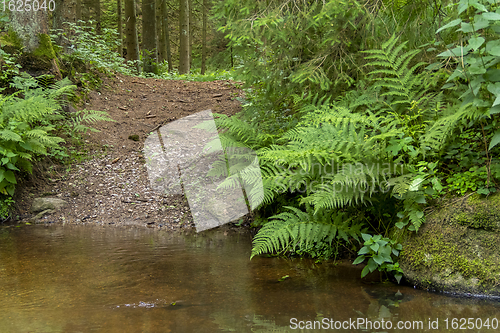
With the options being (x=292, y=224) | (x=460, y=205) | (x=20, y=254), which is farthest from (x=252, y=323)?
(x=20, y=254)

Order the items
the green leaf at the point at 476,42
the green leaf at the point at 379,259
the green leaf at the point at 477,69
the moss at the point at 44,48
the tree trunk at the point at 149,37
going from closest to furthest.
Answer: the green leaf at the point at 476,42 < the green leaf at the point at 477,69 < the green leaf at the point at 379,259 < the moss at the point at 44,48 < the tree trunk at the point at 149,37

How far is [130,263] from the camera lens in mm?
3625

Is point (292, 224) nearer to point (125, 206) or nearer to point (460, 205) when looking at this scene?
point (460, 205)

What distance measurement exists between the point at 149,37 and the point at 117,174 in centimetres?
919

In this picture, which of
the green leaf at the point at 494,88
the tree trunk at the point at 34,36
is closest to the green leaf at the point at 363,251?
the green leaf at the point at 494,88

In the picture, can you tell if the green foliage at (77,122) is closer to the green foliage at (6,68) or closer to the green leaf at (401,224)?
the green foliage at (6,68)

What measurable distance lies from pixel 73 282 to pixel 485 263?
11.4 feet

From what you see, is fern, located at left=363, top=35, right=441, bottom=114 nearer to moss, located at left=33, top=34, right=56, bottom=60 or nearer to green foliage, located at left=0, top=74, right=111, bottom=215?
green foliage, located at left=0, top=74, right=111, bottom=215

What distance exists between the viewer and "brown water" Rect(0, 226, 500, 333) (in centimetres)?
245

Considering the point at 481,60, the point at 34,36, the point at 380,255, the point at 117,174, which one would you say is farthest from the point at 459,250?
the point at 34,36

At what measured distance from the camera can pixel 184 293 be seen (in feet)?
9.64

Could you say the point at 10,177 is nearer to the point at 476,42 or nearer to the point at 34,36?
the point at 34,36

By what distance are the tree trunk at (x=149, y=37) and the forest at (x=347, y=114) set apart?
6.58 meters

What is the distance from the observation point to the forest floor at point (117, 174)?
17.6 ft
